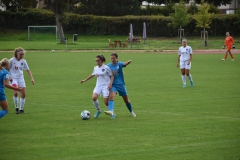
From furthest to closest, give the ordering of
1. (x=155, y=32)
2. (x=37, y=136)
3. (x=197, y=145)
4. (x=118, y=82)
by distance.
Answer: (x=155, y=32)
(x=118, y=82)
(x=37, y=136)
(x=197, y=145)

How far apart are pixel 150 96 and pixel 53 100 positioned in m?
4.15

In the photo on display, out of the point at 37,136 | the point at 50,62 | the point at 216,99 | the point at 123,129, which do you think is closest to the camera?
the point at 37,136

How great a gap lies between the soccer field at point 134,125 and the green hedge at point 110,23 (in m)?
56.5

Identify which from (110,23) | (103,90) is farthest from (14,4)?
(103,90)

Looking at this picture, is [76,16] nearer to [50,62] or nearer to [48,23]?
[48,23]

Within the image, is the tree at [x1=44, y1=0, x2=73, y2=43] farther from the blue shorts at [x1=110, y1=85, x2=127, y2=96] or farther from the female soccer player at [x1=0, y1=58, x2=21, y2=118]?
the female soccer player at [x1=0, y1=58, x2=21, y2=118]

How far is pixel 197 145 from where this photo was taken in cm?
1160

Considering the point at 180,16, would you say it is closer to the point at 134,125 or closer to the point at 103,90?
the point at 103,90

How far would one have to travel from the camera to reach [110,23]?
3332 inches

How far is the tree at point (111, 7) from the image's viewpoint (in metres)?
95.6

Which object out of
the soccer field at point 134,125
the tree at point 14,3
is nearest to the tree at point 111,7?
the tree at point 14,3

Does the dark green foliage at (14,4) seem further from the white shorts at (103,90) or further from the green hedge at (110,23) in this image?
the white shorts at (103,90)

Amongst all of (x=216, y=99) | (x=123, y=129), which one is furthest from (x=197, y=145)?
(x=216, y=99)

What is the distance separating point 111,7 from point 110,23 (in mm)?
12049
